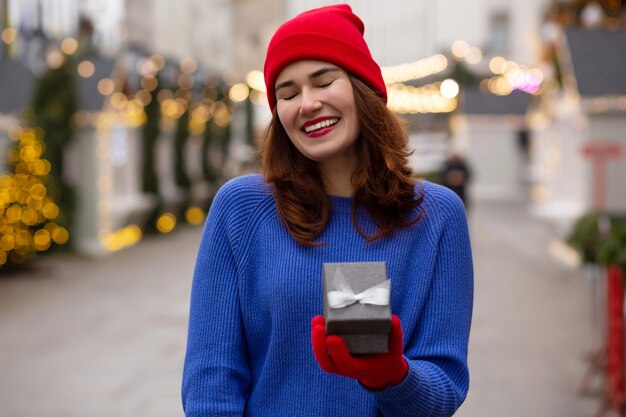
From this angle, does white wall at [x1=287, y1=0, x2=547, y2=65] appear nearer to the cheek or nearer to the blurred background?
the blurred background

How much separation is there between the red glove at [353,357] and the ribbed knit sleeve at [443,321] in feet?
0.60

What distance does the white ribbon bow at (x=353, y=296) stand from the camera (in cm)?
155

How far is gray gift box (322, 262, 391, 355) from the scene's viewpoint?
1.54 meters

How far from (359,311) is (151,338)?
330 inches

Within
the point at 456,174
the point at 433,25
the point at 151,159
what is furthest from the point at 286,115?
the point at 433,25

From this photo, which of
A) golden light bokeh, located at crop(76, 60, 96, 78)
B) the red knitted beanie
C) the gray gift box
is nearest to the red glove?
the gray gift box

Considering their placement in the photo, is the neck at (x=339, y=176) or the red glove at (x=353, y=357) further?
the neck at (x=339, y=176)

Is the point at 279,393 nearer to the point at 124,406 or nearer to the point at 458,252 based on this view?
the point at 458,252

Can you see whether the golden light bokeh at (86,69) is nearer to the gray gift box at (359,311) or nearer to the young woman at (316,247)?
the young woman at (316,247)

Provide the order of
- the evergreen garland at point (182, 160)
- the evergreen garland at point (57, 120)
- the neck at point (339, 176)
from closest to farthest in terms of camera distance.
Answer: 1. the neck at point (339, 176)
2. the evergreen garland at point (57, 120)
3. the evergreen garland at point (182, 160)

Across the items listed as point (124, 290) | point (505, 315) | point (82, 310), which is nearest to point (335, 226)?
point (505, 315)

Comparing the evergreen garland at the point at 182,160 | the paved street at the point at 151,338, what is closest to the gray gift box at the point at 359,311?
the paved street at the point at 151,338

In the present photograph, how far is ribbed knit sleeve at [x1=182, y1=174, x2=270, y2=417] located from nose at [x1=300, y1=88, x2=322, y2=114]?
22 cm

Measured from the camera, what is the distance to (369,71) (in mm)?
2080
